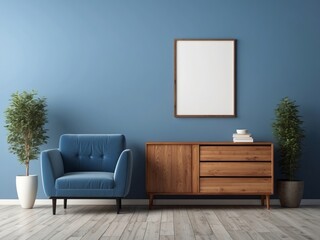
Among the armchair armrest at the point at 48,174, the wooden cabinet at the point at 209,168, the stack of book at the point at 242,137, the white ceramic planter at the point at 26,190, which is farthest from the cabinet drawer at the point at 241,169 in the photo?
the white ceramic planter at the point at 26,190

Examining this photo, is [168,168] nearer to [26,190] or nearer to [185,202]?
[185,202]

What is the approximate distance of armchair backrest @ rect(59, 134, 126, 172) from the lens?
609cm

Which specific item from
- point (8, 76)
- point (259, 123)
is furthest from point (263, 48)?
point (8, 76)

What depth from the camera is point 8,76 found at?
650 centimetres

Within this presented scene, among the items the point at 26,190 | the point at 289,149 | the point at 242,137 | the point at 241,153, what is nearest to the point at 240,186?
the point at 241,153

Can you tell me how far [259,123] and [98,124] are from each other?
2000mm

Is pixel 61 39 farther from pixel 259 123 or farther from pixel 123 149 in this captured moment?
pixel 259 123

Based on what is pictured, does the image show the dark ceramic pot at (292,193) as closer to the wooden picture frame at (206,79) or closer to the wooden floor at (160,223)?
the wooden floor at (160,223)

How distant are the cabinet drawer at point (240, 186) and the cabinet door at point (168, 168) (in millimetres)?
310

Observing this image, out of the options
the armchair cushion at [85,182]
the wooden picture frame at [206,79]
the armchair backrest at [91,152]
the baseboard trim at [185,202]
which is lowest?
the baseboard trim at [185,202]

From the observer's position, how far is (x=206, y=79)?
643cm

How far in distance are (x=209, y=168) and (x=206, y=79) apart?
1165mm

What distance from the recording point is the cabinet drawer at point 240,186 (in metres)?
5.90

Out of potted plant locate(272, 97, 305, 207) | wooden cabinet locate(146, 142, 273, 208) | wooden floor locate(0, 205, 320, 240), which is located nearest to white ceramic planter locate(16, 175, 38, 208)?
wooden floor locate(0, 205, 320, 240)
